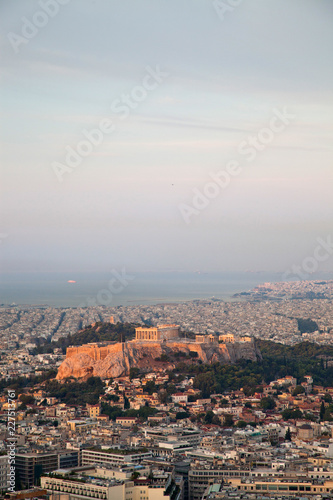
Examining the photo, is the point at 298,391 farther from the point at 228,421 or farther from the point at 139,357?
the point at 139,357

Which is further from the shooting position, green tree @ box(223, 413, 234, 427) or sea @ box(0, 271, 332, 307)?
sea @ box(0, 271, 332, 307)

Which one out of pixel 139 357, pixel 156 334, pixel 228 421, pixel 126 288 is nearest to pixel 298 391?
pixel 228 421

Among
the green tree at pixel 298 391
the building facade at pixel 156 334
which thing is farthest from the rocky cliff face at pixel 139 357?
the green tree at pixel 298 391

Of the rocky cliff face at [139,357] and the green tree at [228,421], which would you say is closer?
the green tree at [228,421]

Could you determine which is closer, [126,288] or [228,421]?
[228,421]

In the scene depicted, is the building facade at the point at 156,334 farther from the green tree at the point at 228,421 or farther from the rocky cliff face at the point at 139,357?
the green tree at the point at 228,421

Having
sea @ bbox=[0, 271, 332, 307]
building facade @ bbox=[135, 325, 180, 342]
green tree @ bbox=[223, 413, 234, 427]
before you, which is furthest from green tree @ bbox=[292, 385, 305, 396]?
sea @ bbox=[0, 271, 332, 307]

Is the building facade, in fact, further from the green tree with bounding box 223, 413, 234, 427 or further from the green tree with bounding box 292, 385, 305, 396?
the green tree with bounding box 223, 413, 234, 427
